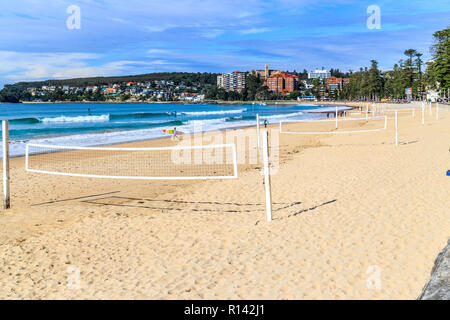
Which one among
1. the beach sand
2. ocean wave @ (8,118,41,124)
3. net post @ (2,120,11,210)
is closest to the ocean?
ocean wave @ (8,118,41,124)

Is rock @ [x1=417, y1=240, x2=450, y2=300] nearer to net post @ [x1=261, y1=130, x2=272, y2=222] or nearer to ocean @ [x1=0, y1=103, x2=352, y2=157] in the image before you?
net post @ [x1=261, y1=130, x2=272, y2=222]

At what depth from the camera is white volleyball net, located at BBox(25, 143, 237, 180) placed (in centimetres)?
1310

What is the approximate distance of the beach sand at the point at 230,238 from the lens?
469 centimetres

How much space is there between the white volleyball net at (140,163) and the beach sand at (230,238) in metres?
1.82

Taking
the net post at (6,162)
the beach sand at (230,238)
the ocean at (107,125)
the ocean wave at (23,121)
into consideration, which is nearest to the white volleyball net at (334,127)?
the ocean at (107,125)

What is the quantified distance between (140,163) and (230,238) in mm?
9651

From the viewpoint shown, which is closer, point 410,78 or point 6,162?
point 6,162

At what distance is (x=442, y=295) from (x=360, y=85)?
14887 cm

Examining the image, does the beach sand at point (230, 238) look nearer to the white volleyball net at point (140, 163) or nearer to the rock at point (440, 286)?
the rock at point (440, 286)

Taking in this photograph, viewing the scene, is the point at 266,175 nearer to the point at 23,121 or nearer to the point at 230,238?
the point at 230,238

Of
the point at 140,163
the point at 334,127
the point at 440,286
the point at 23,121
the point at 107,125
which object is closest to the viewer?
the point at 440,286

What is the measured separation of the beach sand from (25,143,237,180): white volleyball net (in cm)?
182

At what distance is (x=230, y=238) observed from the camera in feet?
20.8

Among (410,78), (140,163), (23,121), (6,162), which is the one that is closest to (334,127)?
(140,163)
